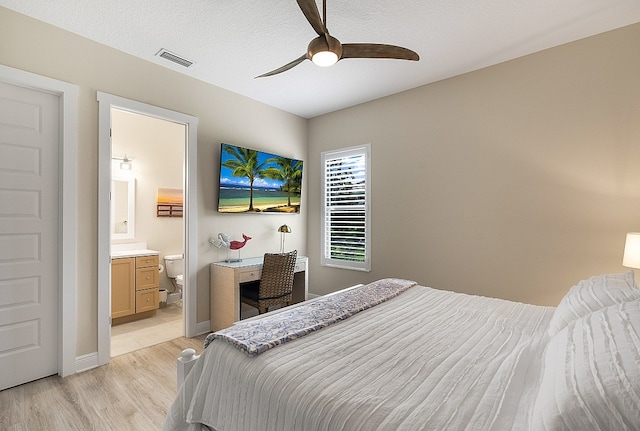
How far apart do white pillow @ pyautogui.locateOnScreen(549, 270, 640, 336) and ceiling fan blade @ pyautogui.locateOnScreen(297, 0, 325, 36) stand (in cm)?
197

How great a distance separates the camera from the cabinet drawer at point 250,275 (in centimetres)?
321

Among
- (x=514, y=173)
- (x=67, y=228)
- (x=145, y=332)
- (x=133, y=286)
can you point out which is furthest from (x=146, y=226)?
(x=514, y=173)

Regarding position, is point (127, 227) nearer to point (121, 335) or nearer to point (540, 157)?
point (121, 335)

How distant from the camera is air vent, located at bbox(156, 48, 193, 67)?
2.79 meters

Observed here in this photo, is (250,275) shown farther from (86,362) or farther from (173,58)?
(173,58)

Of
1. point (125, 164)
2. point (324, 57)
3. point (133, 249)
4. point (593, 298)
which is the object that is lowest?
point (133, 249)

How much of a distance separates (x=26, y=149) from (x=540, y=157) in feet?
14.3

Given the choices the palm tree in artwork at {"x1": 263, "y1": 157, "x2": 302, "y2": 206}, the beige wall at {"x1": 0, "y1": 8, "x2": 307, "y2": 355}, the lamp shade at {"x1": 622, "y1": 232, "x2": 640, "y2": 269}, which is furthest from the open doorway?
the lamp shade at {"x1": 622, "y1": 232, "x2": 640, "y2": 269}

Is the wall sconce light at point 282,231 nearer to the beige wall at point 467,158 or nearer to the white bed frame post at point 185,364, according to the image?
the beige wall at point 467,158

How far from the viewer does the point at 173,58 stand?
2900 mm

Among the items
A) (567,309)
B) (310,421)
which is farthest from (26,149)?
(567,309)

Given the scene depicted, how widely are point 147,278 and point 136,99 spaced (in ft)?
7.22

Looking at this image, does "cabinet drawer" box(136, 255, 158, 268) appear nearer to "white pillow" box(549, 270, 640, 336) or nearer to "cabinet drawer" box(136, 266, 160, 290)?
"cabinet drawer" box(136, 266, 160, 290)

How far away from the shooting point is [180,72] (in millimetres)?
3184
